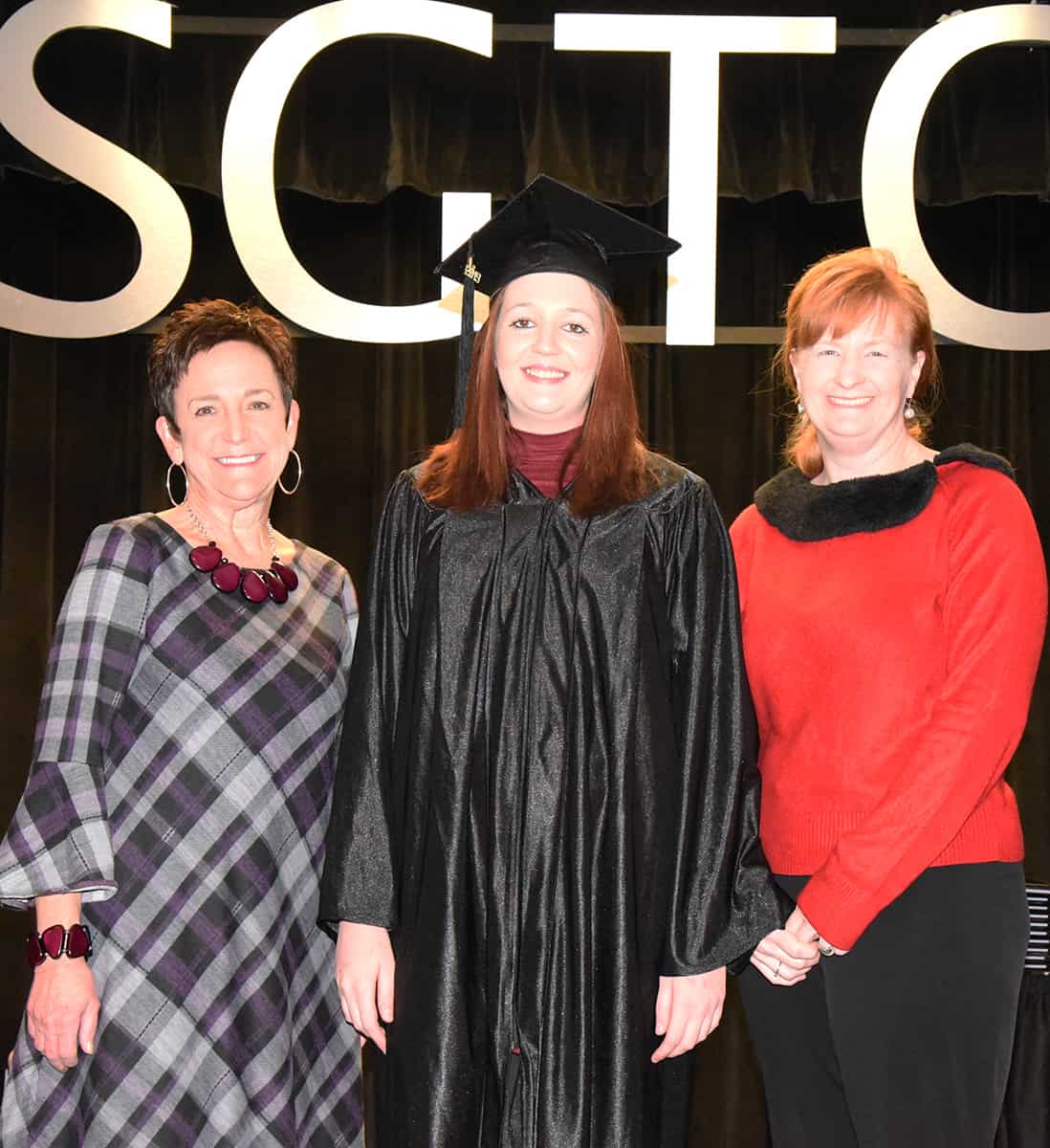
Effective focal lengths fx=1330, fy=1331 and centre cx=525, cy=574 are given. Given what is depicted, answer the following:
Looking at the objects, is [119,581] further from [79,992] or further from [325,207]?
[325,207]

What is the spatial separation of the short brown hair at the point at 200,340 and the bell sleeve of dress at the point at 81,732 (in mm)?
328

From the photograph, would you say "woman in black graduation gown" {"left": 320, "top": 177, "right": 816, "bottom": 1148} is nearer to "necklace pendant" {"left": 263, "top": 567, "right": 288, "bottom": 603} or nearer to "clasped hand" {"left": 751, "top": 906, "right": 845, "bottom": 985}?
"clasped hand" {"left": 751, "top": 906, "right": 845, "bottom": 985}

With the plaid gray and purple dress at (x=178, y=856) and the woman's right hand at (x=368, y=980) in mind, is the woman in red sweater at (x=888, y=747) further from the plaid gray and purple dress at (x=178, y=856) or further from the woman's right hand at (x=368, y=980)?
the plaid gray and purple dress at (x=178, y=856)

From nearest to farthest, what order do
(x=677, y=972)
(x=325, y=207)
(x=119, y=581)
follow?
(x=677, y=972), (x=119, y=581), (x=325, y=207)

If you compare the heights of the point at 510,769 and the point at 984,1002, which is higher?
the point at 510,769

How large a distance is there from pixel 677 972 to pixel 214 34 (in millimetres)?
3454

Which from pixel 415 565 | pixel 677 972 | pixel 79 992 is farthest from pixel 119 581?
pixel 677 972

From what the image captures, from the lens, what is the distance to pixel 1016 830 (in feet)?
7.40

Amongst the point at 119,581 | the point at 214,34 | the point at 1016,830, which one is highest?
the point at 214,34

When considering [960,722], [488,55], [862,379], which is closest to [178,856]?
[960,722]

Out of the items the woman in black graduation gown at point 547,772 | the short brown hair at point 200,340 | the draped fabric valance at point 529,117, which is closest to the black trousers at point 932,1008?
the woman in black graduation gown at point 547,772

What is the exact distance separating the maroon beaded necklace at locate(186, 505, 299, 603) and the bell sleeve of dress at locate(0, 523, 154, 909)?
0.10m

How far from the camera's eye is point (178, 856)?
7.49 feet

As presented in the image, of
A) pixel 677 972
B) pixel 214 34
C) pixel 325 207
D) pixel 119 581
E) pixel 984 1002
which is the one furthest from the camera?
pixel 325 207
